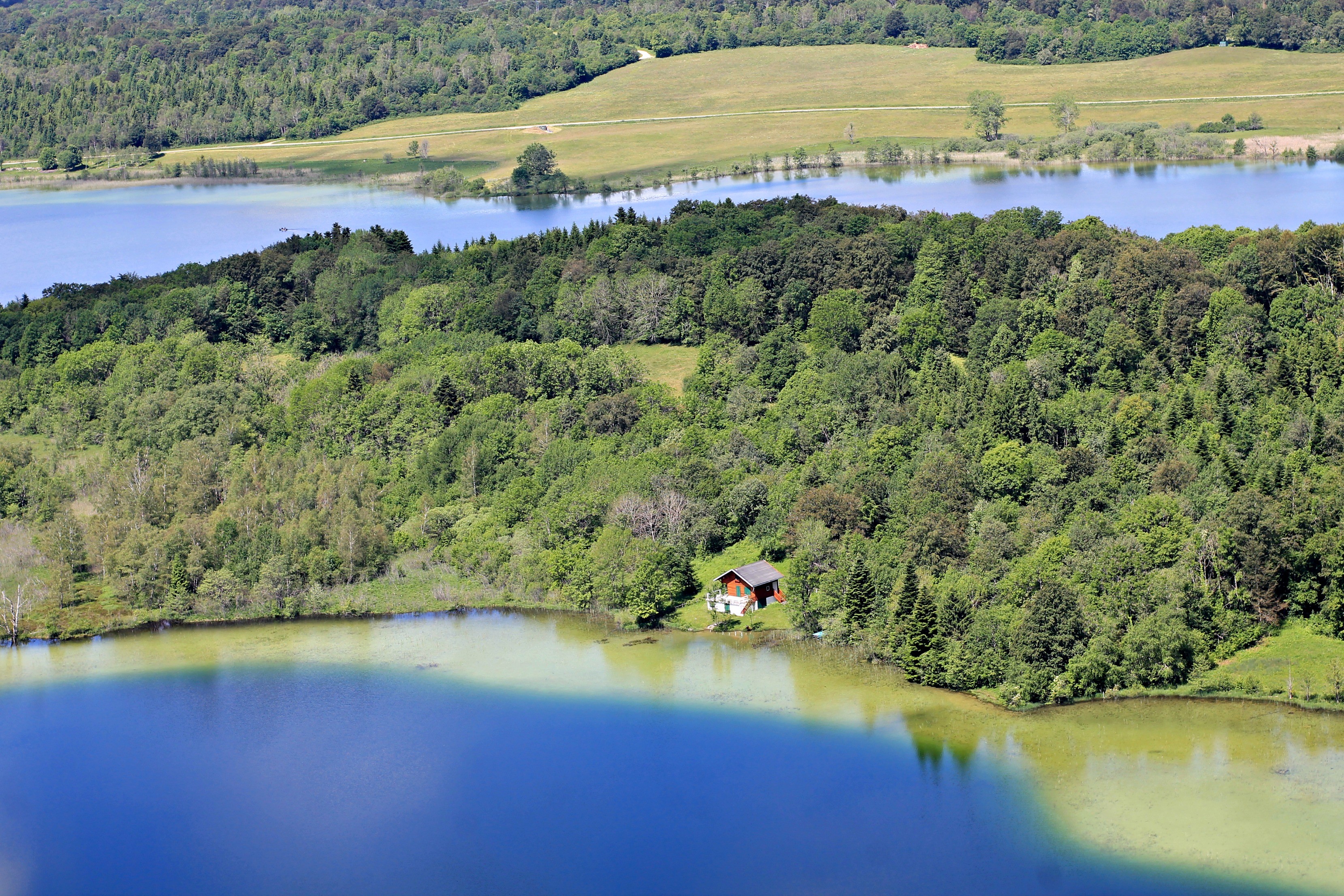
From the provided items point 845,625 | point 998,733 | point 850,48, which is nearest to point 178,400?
point 845,625

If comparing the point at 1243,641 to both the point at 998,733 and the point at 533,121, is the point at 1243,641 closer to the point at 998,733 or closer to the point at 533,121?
the point at 998,733

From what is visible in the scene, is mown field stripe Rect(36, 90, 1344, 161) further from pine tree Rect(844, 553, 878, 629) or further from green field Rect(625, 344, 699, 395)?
pine tree Rect(844, 553, 878, 629)

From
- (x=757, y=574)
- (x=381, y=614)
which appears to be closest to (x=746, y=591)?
(x=757, y=574)

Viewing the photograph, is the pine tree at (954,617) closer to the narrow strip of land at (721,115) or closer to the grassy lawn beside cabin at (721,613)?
the grassy lawn beside cabin at (721,613)

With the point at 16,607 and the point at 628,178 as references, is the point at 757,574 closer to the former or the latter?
the point at 16,607

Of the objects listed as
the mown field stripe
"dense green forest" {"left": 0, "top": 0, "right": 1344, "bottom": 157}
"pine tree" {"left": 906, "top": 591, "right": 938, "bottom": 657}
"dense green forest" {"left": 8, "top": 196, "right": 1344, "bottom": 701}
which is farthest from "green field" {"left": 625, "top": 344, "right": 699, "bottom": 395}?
"dense green forest" {"left": 0, "top": 0, "right": 1344, "bottom": 157}
